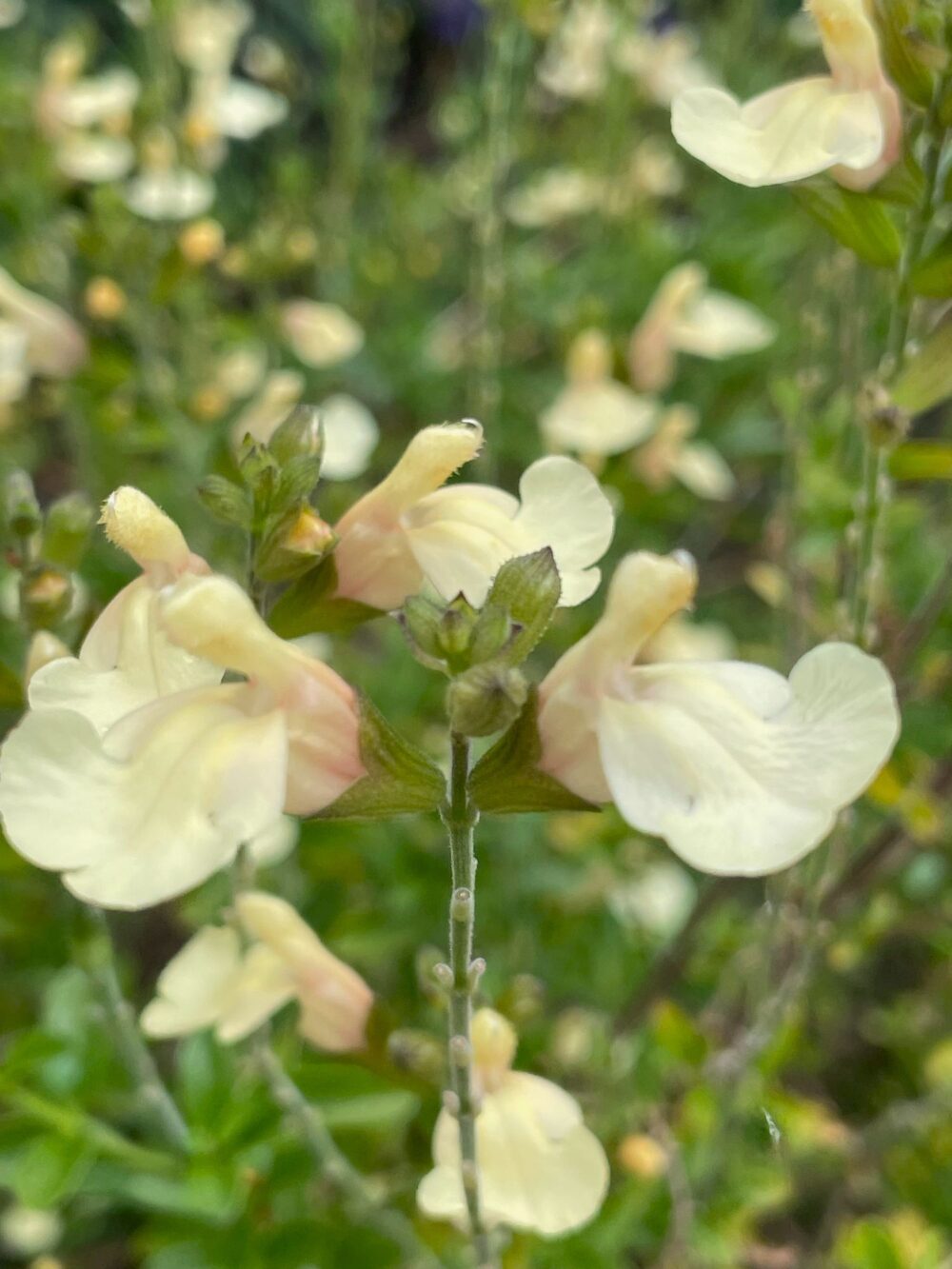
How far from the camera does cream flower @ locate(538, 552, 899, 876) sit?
1.43ft

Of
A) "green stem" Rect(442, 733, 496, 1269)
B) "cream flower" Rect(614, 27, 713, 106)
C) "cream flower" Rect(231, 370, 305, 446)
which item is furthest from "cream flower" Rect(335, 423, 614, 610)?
"cream flower" Rect(614, 27, 713, 106)

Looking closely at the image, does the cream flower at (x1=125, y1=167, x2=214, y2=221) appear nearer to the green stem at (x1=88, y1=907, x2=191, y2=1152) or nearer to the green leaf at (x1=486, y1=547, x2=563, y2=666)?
the green stem at (x1=88, y1=907, x2=191, y2=1152)

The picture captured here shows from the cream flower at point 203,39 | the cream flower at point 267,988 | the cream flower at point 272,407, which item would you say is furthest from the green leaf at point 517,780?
the cream flower at point 203,39

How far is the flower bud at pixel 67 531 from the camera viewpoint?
2.28ft

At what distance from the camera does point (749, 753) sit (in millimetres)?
460

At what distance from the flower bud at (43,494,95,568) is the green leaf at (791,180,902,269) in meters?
0.44

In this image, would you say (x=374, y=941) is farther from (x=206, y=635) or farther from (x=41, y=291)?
(x=41, y=291)

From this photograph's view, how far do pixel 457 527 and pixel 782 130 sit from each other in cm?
27

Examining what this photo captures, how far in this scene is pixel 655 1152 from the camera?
1007mm

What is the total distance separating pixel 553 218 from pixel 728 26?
49 cm

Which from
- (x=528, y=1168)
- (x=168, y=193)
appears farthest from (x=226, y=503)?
(x=168, y=193)

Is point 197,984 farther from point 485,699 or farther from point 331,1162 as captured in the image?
point 485,699

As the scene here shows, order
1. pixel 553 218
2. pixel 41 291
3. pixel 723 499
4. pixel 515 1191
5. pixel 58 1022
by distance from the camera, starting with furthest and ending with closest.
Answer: pixel 553 218
pixel 723 499
pixel 41 291
pixel 58 1022
pixel 515 1191

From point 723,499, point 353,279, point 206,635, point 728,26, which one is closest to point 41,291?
point 353,279
